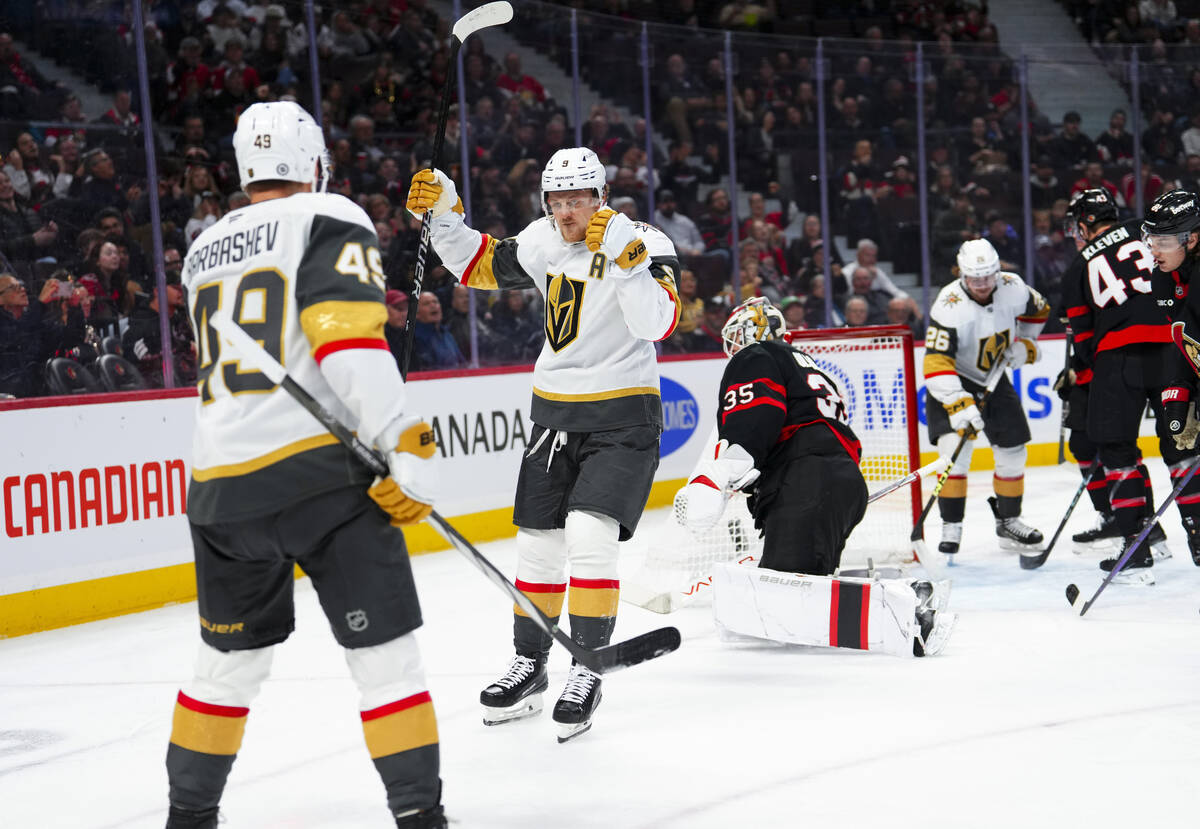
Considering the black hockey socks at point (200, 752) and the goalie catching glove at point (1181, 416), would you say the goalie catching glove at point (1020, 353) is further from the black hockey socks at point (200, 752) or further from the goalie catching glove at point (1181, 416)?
the black hockey socks at point (200, 752)

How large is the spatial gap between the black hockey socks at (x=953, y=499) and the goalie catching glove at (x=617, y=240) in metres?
2.57

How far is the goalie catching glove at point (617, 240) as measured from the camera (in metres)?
2.67

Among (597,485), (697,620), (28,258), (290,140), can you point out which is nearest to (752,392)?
(597,485)

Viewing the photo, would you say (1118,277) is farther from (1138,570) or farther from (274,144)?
(274,144)

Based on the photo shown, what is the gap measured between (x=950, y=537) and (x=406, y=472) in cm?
342

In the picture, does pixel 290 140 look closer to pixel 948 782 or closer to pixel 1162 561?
pixel 948 782

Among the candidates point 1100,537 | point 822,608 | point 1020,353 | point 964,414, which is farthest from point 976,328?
point 822,608

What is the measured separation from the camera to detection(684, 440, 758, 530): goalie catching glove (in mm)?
3105

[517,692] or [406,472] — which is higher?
[406,472]

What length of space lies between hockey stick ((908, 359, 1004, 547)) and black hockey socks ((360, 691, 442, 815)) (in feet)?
8.97

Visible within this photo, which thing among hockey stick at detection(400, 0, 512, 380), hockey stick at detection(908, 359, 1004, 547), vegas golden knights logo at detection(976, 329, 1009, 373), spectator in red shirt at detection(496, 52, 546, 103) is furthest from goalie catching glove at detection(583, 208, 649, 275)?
spectator in red shirt at detection(496, 52, 546, 103)

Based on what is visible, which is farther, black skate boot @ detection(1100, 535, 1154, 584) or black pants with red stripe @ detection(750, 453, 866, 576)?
black skate boot @ detection(1100, 535, 1154, 584)

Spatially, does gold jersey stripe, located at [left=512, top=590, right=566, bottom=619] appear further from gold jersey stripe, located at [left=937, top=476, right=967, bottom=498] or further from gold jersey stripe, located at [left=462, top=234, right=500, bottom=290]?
gold jersey stripe, located at [left=937, top=476, right=967, bottom=498]

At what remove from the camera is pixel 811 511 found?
130 inches
